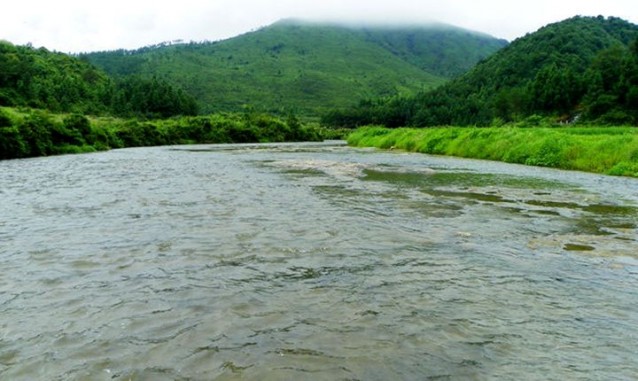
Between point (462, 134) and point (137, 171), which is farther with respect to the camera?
point (462, 134)

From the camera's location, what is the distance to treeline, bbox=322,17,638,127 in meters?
68.7

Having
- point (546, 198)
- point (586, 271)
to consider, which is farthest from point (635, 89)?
point (586, 271)

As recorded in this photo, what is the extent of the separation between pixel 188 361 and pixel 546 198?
13.9 metres

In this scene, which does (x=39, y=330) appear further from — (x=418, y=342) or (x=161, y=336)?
(x=418, y=342)

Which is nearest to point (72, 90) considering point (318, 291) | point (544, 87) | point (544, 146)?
point (544, 87)

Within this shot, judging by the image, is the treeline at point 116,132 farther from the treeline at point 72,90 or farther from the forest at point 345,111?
the treeline at point 72,90

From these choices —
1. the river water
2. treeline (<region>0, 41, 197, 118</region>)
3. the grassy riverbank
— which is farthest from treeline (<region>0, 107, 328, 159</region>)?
the grassy riverbank

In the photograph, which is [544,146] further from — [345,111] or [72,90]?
[345,111]

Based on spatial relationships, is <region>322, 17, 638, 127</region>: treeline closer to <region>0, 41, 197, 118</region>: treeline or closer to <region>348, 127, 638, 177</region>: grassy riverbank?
<region>348, 127, 638, 177</region>: grassy riverbank

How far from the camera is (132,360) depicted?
4.68 m

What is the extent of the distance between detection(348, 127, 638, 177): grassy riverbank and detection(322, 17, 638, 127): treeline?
30190 mm

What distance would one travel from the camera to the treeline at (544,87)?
68.7m

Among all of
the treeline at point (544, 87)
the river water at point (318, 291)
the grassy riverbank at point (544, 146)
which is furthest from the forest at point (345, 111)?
the river water at point (318, 291)

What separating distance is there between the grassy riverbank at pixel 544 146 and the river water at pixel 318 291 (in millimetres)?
11895
